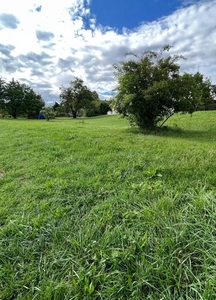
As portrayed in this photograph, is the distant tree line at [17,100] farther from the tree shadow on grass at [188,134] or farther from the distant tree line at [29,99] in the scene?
the tree shadow on grass at [188,134]

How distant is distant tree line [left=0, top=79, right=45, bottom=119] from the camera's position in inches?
1137

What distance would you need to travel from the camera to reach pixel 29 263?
1709 millimetres

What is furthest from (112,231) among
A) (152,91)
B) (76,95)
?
(76,95)

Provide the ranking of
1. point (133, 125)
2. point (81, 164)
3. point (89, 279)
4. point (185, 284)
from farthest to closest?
1. point (133, 125)
2. point (81, 164)
3. point (89, 279)
4. point (185, 284)

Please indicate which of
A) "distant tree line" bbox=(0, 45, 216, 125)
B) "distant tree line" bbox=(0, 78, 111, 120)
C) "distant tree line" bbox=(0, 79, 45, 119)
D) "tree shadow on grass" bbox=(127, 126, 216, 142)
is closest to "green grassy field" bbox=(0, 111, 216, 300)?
"tree shadow on grass" bbox=(127, 126, 216, 142)

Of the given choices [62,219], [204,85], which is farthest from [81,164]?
[204,85]

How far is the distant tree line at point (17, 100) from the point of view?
28875mm

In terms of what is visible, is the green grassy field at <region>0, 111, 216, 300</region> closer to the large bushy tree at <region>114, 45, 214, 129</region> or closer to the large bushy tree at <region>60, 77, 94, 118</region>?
the large bushy tree at <region>114, 45, 214, 129</region>

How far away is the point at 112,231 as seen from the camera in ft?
6.17

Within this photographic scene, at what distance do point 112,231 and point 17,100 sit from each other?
32.3 meters

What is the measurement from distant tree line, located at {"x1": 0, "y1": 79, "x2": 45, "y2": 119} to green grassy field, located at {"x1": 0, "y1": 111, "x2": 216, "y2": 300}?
98.6 feet

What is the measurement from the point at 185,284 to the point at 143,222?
0.64 meters

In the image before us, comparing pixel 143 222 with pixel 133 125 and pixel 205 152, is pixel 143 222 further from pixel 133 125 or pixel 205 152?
pixel 133 125

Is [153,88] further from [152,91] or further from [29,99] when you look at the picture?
[29,99]
